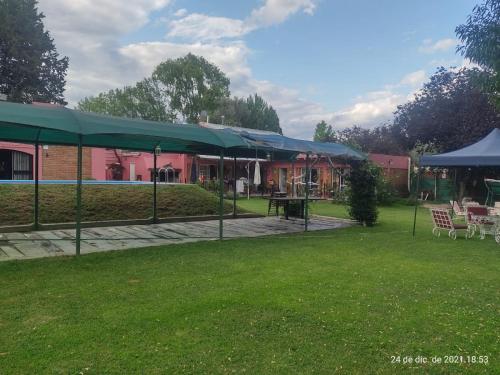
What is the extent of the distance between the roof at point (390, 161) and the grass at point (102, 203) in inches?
518

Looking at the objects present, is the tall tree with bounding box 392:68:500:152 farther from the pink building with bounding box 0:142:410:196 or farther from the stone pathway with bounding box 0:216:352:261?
the stone pathway with bounding box 0:216:352:261

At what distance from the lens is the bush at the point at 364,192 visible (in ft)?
38.1

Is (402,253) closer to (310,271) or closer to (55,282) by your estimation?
(310,271)

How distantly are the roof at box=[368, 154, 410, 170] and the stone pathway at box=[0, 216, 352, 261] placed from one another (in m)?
12.7

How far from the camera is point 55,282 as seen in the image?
5.11 meters

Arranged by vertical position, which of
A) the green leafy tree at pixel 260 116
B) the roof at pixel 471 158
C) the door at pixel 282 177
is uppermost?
the green leafy tree at pixel 260 116

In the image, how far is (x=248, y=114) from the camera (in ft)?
141

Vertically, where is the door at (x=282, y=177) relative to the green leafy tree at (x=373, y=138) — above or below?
below

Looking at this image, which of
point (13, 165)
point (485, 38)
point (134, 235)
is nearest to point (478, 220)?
point (485, 38)

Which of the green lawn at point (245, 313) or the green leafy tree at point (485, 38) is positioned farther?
the green leafy tree at point (485, 38)

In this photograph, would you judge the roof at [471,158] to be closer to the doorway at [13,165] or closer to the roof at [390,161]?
the roof at [390,161]

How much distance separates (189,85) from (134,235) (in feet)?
122

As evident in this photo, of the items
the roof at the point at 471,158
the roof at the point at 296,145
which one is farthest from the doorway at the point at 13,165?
the roof at the point at 471,158

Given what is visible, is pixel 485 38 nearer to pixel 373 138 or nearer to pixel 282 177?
pixel 282 177
